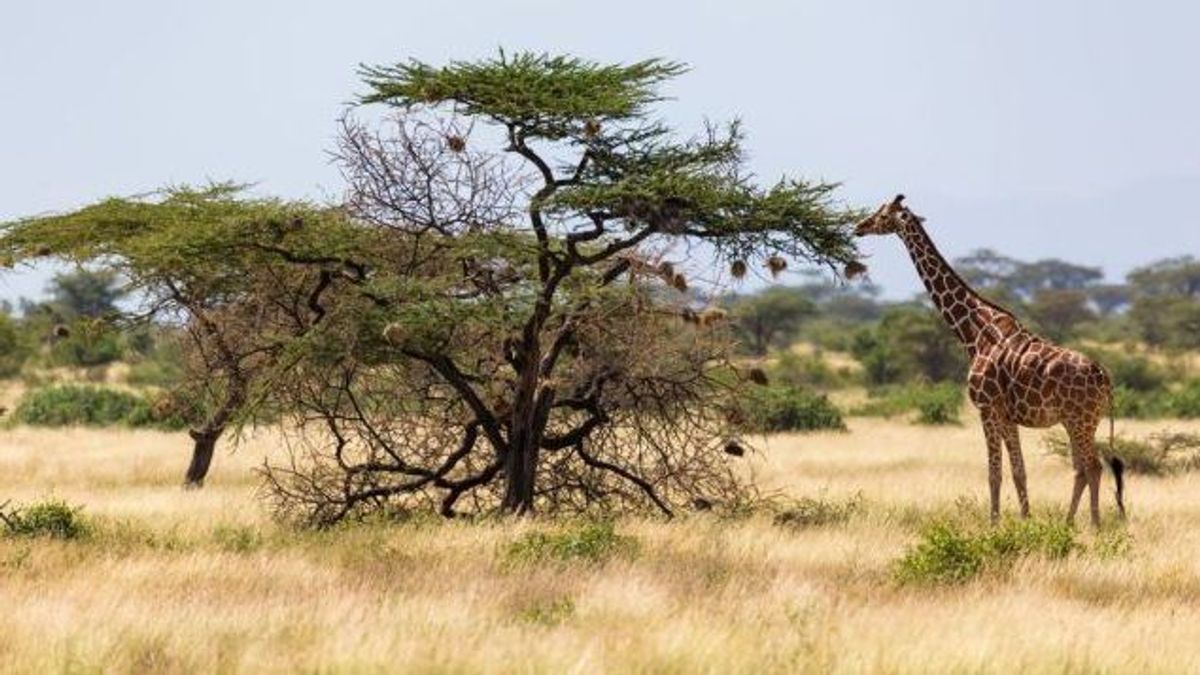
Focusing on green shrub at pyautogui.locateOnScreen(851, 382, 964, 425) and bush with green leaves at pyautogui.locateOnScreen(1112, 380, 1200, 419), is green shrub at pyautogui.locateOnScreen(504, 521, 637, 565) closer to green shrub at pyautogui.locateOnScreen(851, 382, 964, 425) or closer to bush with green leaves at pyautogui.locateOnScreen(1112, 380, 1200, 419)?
green shrub at pyautogui.locateOnScreen(851, 382, 964, 425)

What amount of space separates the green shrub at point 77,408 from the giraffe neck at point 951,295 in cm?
2300

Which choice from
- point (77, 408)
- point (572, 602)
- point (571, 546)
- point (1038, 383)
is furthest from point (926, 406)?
point (572, 602)

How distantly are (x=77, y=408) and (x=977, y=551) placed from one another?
28738mm

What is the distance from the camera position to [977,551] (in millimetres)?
12000

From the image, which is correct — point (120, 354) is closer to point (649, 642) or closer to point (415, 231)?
point (415, 231)

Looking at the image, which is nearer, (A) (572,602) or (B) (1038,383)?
(A) (572,602)

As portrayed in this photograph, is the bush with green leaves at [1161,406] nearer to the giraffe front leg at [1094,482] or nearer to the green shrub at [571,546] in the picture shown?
the giraffe front leg at [1094,482]

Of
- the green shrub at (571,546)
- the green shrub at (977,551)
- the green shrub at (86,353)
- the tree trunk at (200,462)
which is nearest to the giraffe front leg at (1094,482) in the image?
the green shrub at (977,551)

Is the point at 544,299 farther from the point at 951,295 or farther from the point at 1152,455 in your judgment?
the point at 1152,455

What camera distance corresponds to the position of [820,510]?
1580 centimetres

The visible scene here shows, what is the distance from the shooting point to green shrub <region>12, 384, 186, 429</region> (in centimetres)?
3600

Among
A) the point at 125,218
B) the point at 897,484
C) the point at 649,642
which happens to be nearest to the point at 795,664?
the point at 649,642

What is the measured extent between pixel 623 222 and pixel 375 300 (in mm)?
2387

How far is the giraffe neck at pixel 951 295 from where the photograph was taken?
1537 cm
